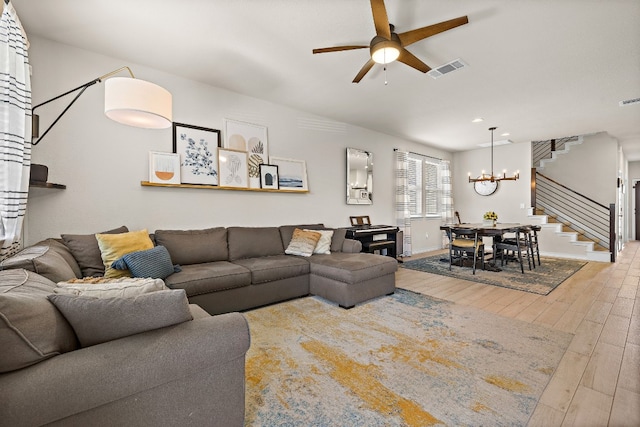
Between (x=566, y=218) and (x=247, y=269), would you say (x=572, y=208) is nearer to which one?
(x=566, y=218)

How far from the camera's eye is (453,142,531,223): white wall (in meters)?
6.90

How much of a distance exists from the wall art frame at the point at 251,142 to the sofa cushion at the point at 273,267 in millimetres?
1198

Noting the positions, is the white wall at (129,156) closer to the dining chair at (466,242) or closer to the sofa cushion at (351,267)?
the sofa cushion at (351,267)

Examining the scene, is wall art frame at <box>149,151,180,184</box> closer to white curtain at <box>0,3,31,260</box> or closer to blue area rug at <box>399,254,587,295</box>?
white curtain at <box>0,3,31,260</box>

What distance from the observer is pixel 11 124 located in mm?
1821

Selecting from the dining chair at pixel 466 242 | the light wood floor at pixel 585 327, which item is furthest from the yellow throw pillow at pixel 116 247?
the dining chair at pixel 466 242

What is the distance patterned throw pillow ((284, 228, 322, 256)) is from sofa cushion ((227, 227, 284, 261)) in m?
0.17

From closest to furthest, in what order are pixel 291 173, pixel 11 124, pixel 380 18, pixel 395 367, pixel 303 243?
pixel 11 124
pixel 395 367
pixel 380 18
pixel 303 243
pixel 291 173

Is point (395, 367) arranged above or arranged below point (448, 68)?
below

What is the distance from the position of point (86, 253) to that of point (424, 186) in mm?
6793

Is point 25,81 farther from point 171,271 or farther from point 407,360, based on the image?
point 407,360

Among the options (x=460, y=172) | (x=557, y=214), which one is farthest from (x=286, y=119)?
(x=557, y=214)

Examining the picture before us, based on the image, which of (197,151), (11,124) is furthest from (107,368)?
(197,151)

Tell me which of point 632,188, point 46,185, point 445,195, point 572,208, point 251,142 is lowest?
point 572,208
